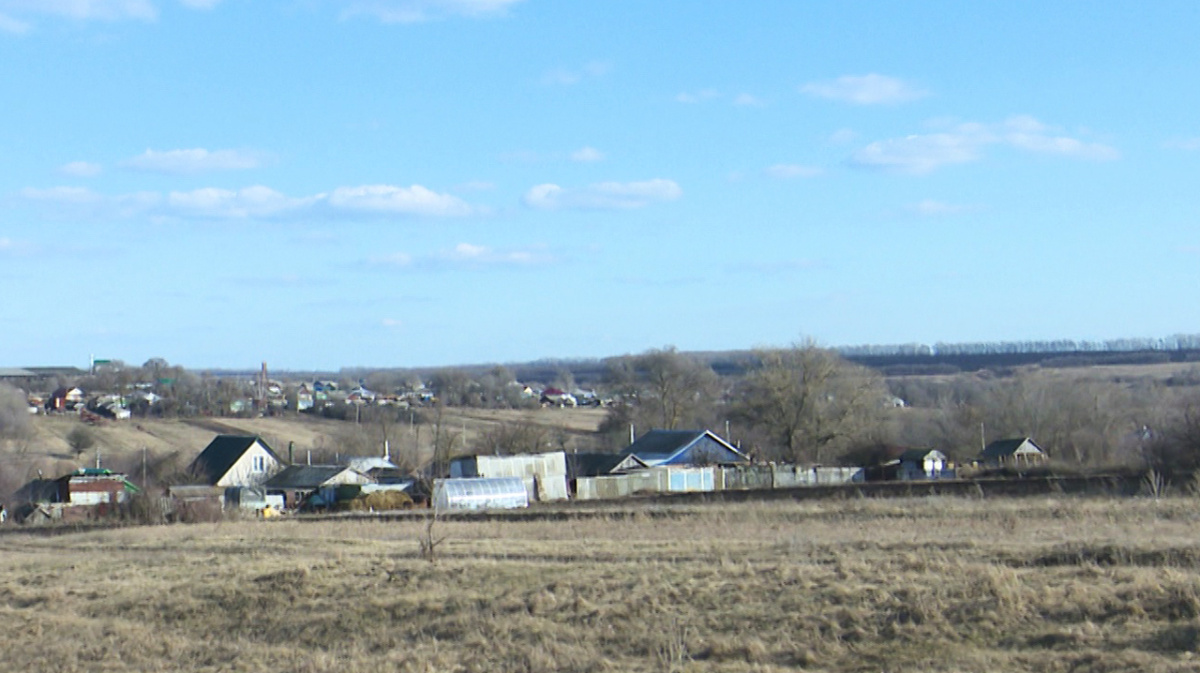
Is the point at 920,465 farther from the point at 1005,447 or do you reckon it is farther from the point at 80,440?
the point at 80,440

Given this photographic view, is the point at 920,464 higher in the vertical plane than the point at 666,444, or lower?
lower

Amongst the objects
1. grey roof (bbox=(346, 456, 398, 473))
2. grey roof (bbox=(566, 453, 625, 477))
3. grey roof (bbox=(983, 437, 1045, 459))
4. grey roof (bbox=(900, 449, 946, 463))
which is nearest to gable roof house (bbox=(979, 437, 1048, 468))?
grey roof (bbox=(983, 437, 1045, 459))

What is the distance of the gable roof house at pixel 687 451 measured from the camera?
7319 centimetres

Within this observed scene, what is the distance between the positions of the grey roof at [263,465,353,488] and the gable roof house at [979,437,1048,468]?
40.1m

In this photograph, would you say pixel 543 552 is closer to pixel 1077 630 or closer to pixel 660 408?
pixel 1077 630

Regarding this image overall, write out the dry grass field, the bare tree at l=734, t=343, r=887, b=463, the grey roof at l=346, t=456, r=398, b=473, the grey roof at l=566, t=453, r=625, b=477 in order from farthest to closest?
1. the bare tree at l=734, t=343, r=887, b=463
2. the grey roof at l=346, t=456, r=398, b=473
3. the grey roof at l=566, t=453, r=625, b=477
4. the dry grass field

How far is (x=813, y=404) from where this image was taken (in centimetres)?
8188

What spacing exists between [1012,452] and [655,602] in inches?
2518

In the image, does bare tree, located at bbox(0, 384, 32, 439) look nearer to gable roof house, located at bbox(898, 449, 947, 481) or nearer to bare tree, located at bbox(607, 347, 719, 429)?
bare tree, located at bbox(607, 347, 719, 429)

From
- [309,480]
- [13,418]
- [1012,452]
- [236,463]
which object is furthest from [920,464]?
[13,418]

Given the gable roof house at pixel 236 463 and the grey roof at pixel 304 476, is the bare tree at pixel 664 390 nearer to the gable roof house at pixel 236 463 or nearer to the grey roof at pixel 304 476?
the gable roof house at pixel 236 463

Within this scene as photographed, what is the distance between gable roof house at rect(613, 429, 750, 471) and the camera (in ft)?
240

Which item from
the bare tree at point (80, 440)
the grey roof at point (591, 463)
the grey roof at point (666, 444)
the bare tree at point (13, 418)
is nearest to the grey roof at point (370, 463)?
the grey roof at point (591, 463)

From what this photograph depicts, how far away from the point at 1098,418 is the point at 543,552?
66.7 m
